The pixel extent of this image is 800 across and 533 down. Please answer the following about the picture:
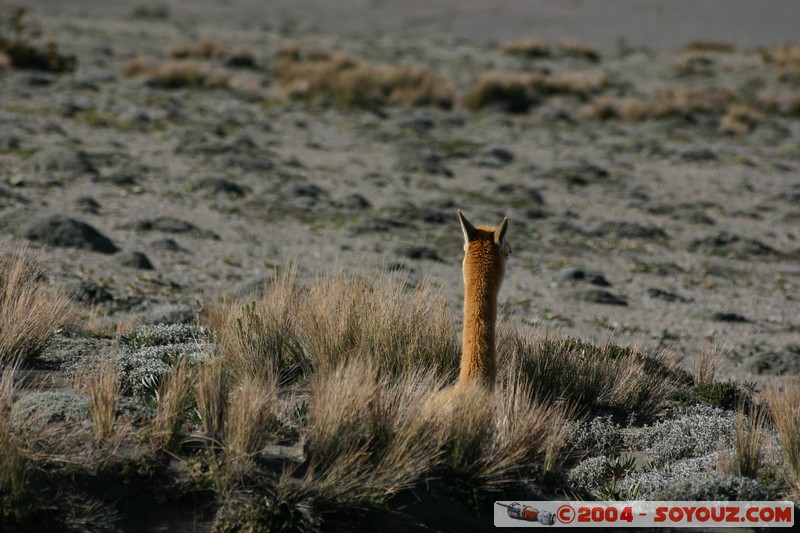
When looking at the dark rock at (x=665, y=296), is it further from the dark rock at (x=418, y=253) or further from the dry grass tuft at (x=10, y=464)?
the dry grass tuft at (x=10, y=464)

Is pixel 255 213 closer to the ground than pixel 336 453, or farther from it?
closer to the ground

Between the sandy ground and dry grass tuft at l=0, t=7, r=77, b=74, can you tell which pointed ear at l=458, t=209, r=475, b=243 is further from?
dry grass tuft at l=0, t=7, r=77, b=74

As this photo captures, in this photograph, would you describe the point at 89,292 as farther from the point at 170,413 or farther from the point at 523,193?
the point at 523,193

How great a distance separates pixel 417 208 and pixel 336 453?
10598 millimetres

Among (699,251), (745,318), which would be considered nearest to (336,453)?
(745,318)

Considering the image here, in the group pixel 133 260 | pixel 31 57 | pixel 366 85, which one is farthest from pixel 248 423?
pixel 31 57

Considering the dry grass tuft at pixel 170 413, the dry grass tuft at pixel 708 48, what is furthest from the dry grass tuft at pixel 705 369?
the dry grass tuft at pixel 708 48

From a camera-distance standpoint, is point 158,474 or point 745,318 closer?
point 158,474

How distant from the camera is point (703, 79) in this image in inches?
1398

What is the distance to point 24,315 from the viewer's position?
18.9ft

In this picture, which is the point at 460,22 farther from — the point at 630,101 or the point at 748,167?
the point at 748,167

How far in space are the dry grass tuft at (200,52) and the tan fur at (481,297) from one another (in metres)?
29.3

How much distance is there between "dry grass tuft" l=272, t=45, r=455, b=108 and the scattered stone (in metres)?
17.1

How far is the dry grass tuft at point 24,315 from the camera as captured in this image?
217 inches
